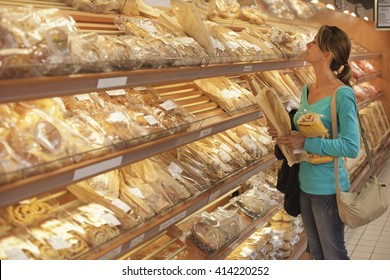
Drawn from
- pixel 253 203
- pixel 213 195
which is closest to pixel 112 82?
pixel 213 195

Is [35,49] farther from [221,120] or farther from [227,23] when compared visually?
[227,23]

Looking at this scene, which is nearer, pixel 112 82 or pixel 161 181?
pixel 112 82

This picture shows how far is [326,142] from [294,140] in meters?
0.19

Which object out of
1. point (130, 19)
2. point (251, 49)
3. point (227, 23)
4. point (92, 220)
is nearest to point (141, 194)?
point (92, 220)

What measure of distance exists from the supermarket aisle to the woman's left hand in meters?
1.98

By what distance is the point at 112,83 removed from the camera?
228cm

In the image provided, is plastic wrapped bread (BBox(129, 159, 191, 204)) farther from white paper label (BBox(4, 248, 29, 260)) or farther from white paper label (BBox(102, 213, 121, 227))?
white paper label (BBox(4, 248, 29, 260))

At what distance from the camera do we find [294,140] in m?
3.15

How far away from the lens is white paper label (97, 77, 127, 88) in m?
2.21

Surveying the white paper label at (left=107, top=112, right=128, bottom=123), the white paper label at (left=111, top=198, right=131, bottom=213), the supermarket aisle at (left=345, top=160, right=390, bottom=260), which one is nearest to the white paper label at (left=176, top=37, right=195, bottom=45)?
the white paper label at (left=107, top=112, right=128, bottom=123)

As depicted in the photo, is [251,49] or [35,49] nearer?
[35,49]

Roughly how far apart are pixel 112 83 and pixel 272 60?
2.01m

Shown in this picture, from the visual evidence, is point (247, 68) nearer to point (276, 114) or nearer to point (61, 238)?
point (276, 114)

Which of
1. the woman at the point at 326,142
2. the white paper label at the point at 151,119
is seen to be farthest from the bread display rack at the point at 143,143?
the woman at the point at 326,142
